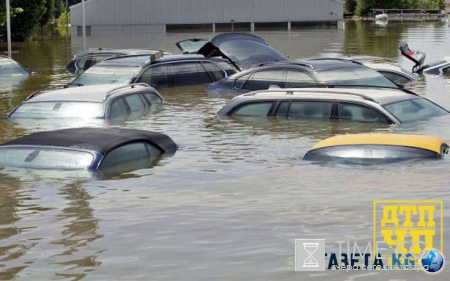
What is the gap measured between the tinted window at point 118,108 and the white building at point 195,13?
65.9m

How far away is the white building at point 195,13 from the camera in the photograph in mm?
84562

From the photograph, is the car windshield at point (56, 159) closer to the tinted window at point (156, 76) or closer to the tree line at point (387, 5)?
the tinted window at point (156, 76)

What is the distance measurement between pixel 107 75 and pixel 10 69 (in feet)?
28.1

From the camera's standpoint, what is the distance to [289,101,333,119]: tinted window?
54.0 feet

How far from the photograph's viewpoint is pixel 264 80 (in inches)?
839

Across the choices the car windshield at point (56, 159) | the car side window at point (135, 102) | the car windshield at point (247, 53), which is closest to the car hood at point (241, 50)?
the car windshield at point (247, 53)

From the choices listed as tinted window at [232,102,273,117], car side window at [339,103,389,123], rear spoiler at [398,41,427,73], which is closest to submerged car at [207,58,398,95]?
tinted window at [232,102,273,117]

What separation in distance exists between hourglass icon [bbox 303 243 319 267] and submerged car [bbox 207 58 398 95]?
1147 centimetres

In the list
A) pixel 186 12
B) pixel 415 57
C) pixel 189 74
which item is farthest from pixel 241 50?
pixel 186 12

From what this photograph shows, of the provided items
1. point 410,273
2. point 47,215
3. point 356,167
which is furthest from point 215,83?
point 410,273

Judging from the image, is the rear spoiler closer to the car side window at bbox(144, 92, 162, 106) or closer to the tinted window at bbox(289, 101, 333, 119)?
the car side window at bbox(144, 92, 162, 106)

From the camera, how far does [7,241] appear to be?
917cm

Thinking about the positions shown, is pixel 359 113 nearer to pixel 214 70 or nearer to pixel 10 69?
pixel 214 70

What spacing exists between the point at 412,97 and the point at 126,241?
913 cm
